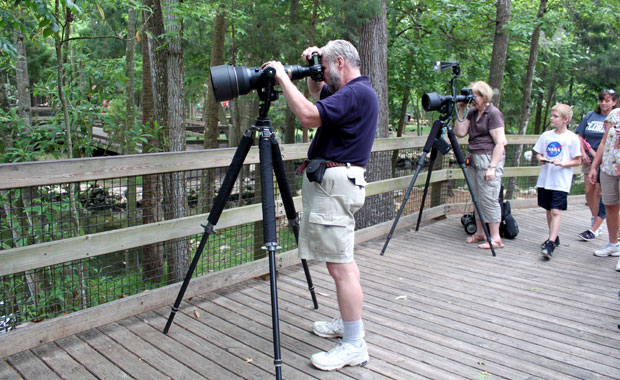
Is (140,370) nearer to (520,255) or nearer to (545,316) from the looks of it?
(545,316)

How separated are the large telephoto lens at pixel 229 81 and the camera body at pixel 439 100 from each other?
2676 millimetres

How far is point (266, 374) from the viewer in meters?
2.76

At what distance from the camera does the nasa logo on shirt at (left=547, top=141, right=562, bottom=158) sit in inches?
200

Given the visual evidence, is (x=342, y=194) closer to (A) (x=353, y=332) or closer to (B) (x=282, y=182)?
(B) (x=282, y=182)

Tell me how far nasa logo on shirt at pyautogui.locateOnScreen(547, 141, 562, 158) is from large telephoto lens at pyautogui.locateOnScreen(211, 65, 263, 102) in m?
3.78

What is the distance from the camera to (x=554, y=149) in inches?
201

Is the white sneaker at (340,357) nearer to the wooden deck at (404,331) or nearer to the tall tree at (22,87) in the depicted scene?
the wooden deck at (404,331)

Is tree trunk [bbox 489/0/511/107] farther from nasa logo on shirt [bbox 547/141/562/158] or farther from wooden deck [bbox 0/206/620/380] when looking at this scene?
wooden deck [bbox 0/206/620/380]

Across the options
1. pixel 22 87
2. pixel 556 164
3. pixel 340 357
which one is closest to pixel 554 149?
pixel 556 164

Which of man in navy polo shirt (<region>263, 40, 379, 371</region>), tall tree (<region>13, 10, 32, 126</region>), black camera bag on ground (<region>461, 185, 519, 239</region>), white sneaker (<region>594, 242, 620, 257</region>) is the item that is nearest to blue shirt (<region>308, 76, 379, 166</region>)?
man in navy polo shirt (<region>263, 40, 379, 371</region>)

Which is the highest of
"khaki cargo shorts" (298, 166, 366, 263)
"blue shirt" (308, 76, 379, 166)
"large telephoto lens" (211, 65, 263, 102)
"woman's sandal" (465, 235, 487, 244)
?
"large telephoto lens" (211, 65, 263, 102)

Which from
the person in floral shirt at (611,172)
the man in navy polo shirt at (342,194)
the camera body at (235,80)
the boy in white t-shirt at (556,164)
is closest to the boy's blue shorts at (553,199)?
the boy in white t-shirt at (556,164)

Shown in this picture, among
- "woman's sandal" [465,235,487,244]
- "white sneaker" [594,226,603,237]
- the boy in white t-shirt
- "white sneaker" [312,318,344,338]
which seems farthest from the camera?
"white sneaker" [594,226,603,237]

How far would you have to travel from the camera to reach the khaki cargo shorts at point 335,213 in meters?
2.78
